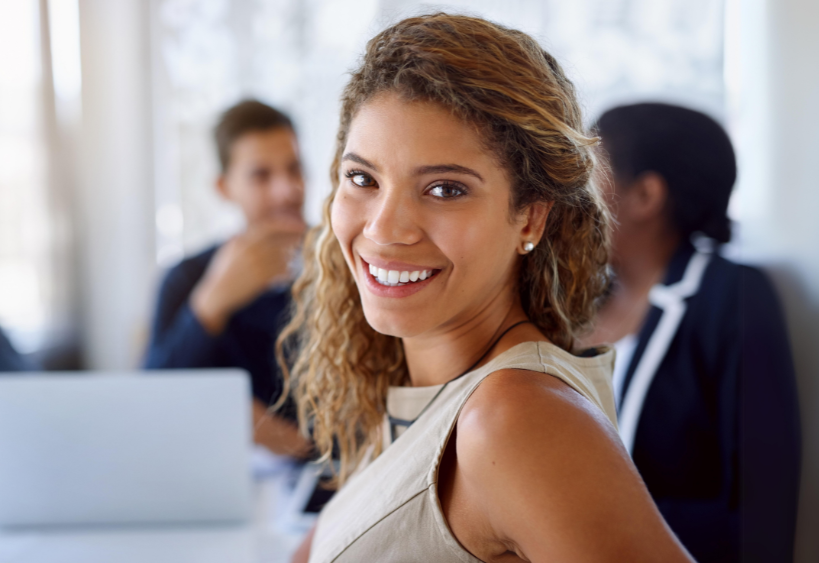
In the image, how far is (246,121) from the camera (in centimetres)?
237

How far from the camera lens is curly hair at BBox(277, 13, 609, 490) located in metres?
0.83

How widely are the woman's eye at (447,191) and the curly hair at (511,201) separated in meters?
0.07

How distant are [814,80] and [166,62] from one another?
3.06 metres

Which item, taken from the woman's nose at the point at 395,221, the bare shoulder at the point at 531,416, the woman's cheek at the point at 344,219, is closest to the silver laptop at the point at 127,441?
the woman's cheek at the point at 344,219

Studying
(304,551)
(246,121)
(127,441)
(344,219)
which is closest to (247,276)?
(246,121)

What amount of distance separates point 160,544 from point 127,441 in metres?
0.21

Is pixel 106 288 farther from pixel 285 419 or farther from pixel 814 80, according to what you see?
pixel 814 80

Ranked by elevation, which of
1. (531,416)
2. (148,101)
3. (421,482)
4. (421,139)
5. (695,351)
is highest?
(148,101)

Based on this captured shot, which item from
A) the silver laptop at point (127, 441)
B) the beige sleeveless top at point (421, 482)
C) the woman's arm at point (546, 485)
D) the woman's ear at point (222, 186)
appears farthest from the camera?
the woman's ear at point (222, 186)

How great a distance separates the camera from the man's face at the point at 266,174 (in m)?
2.38

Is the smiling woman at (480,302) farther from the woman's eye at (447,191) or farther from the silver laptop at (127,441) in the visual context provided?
the silver laptop at (127,441)

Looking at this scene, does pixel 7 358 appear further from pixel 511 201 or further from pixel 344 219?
pixel 511 201

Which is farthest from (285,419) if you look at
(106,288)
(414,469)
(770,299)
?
(106,288)

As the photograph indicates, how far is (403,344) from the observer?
1170 mm
